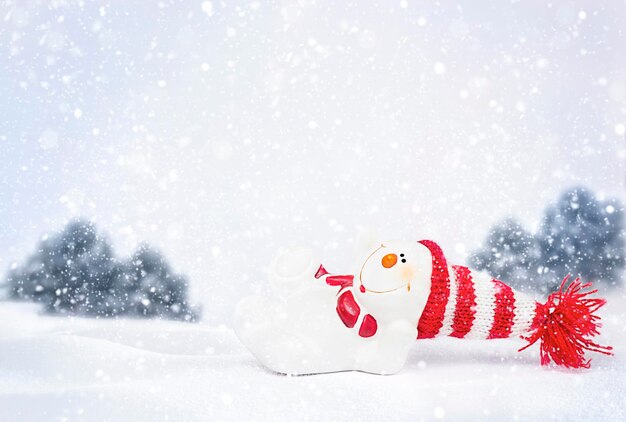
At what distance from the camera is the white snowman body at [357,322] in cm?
143

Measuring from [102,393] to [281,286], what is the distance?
429 mm

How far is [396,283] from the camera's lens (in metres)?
1.43

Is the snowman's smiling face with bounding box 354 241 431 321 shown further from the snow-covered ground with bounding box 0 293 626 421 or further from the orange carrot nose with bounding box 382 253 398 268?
the snow-covered ground with bounding box 0 293 626 421

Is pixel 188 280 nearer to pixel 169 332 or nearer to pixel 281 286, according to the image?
pixel 169 332

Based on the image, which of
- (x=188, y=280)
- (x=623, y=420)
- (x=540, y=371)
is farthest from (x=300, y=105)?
(x=623, y=420)

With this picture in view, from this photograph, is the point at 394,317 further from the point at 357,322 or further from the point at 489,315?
the point at 489,315

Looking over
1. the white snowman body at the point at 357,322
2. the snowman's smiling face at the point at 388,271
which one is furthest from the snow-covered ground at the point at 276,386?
the snowman's smiling face at the point at 388,271

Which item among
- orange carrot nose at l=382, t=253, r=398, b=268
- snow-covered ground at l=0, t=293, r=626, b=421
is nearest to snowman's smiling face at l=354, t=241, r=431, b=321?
orange carrot nose at l=382, t=253, r=398, b=268

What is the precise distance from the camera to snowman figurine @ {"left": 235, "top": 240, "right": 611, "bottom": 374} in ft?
4.71

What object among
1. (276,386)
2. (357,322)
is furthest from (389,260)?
(276,386)

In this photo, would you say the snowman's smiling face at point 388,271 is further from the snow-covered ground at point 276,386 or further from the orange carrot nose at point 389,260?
the snow-covered ground at point 276,386

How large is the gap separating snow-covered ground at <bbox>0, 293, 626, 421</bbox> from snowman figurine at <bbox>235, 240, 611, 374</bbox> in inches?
1.6

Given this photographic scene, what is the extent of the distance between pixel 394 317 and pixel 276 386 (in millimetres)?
258

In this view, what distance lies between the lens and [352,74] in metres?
2.36
